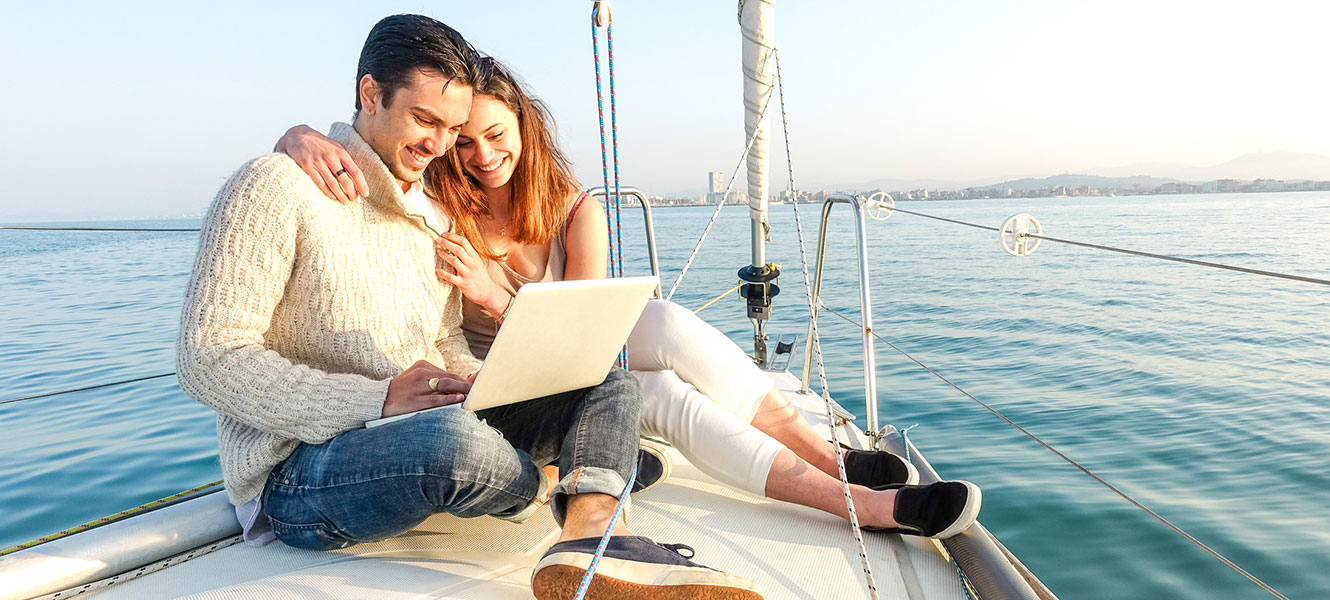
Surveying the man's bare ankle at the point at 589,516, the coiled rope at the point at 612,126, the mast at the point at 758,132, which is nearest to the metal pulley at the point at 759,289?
the mast at the point at 758,132

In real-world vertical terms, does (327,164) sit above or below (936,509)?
above

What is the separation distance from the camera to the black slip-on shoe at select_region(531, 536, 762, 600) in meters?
1.04

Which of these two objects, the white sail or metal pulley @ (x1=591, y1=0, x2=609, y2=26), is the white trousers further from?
the white sail

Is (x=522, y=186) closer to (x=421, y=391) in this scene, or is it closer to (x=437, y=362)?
(x=437, y=362)

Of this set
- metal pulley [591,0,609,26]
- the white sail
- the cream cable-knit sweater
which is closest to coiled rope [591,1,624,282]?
metal pulley [591,0,609,26]

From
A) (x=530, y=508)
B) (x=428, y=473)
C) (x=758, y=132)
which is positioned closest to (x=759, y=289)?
(x=758, y=132)

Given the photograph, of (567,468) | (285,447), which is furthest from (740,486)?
(285,447)

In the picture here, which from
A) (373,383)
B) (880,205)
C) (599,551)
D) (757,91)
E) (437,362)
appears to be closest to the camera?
(599,551)

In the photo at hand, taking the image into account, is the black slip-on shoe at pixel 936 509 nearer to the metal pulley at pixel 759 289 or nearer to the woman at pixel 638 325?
the woman at pixel 638 325

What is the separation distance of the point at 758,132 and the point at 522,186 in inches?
71.3

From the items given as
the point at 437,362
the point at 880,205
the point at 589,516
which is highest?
the point at 880,205

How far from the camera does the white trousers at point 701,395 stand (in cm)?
157

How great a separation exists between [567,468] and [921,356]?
16.0ft

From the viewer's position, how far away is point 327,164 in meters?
1.36
